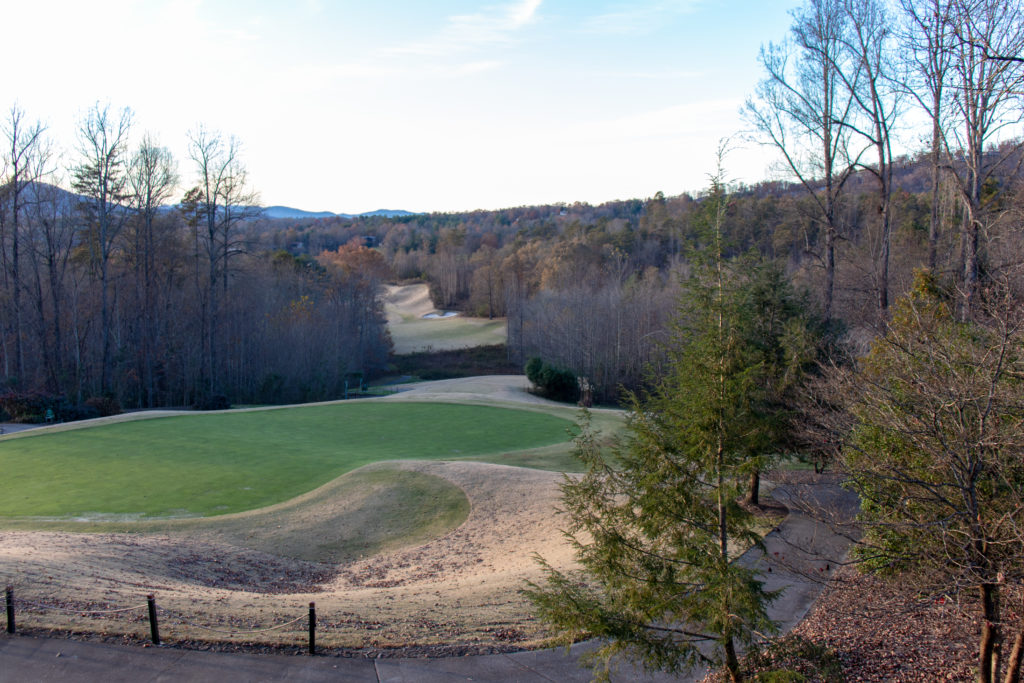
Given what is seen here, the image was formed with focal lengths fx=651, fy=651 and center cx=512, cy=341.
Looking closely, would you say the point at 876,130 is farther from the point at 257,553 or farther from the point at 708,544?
the point at 257,553

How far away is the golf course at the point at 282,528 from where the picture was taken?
8.03 m

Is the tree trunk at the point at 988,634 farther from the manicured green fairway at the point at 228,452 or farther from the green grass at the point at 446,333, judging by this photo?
the green grass at the point at 446,333

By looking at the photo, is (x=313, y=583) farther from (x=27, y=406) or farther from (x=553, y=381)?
(x=553, y=381)

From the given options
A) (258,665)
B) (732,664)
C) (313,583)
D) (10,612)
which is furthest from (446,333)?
(732,664)

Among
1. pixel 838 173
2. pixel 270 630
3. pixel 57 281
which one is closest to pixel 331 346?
pixel 57 281

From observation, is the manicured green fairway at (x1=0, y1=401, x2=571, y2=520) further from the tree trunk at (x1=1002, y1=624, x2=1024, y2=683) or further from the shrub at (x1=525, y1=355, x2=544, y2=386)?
the tree trunk at (x1=1002, y1=624, x2=1024, y2=683)

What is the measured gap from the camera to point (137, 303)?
37750 mm

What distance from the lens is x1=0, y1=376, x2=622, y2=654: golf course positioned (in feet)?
26.3

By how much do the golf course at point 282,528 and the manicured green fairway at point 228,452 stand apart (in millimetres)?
75

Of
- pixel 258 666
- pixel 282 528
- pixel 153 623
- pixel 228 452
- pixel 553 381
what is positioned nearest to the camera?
pixel 258 666

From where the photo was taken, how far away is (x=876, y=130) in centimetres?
2003

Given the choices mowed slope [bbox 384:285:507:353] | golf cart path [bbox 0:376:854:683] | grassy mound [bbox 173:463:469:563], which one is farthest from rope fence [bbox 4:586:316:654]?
mowed slope [bbox 384:285:507:353]

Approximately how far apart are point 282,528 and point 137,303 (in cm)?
3053

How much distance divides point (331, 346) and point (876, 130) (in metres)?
34.5
